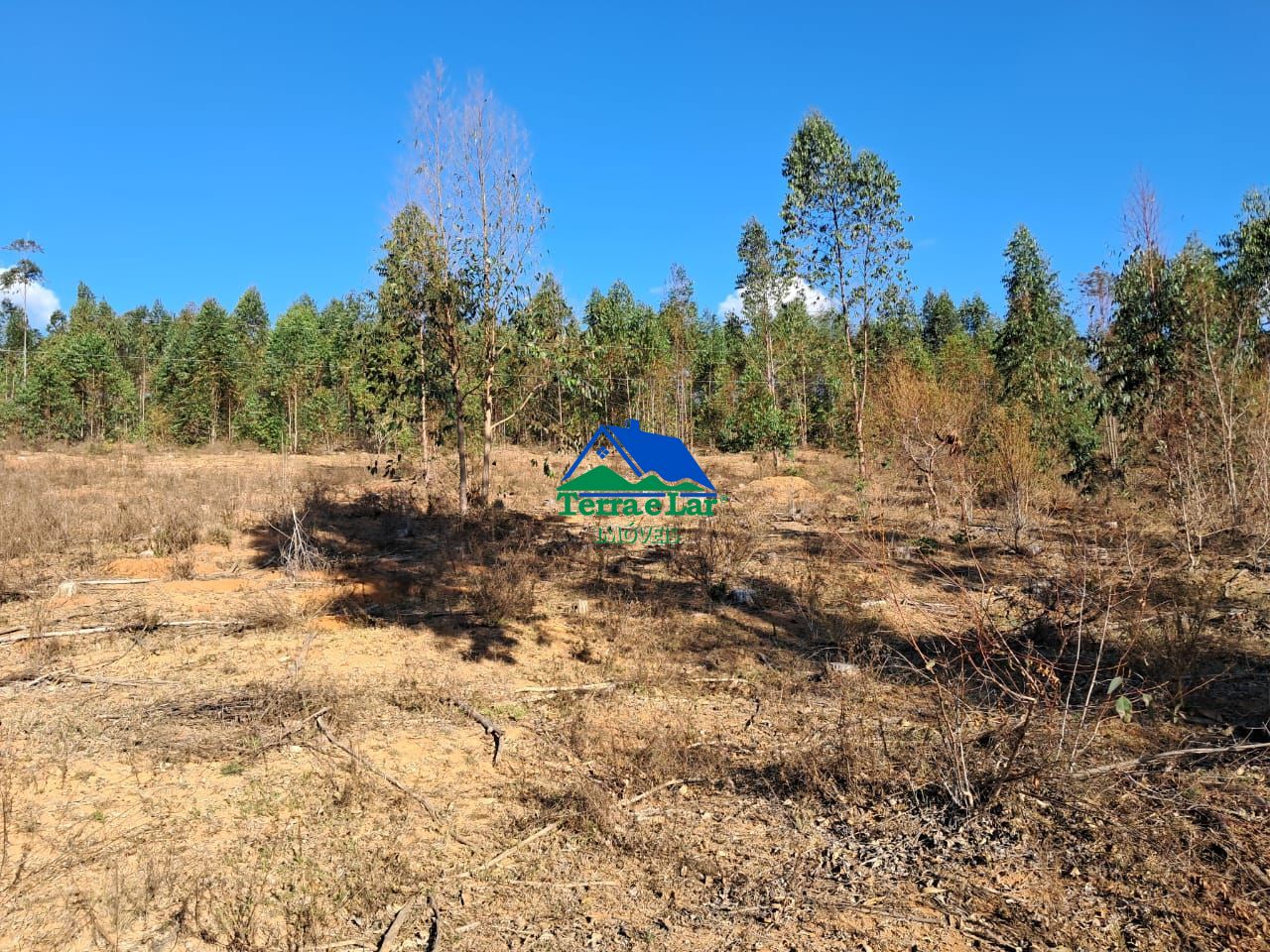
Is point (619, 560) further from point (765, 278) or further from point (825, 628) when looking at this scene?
point (765, 278)

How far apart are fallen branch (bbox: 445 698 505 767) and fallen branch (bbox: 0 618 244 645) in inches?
120

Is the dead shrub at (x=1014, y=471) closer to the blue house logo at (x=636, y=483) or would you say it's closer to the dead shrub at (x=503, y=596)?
the blue house logo at (x=636, y=483)

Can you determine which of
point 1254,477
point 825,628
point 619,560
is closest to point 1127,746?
point 825,628

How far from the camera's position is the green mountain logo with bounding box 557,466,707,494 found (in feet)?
54.8

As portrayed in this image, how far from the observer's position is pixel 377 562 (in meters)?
10.0

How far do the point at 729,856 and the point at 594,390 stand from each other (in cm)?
838

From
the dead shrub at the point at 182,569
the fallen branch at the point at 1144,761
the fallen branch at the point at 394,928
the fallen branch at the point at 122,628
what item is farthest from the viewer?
the dead shrub at the point at 182,569

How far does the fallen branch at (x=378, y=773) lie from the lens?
3887 millimetres

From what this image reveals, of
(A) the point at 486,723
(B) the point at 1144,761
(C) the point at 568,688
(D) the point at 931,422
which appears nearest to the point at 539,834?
(A) the point at 486,723

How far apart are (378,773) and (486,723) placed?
910mm

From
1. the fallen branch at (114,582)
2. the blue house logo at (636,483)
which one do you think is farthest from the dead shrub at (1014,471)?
the fallen branch at (114,582)

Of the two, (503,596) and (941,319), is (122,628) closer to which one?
(503,596)

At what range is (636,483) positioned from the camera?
1730cm

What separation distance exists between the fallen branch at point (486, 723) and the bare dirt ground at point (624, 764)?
0.13 feet
